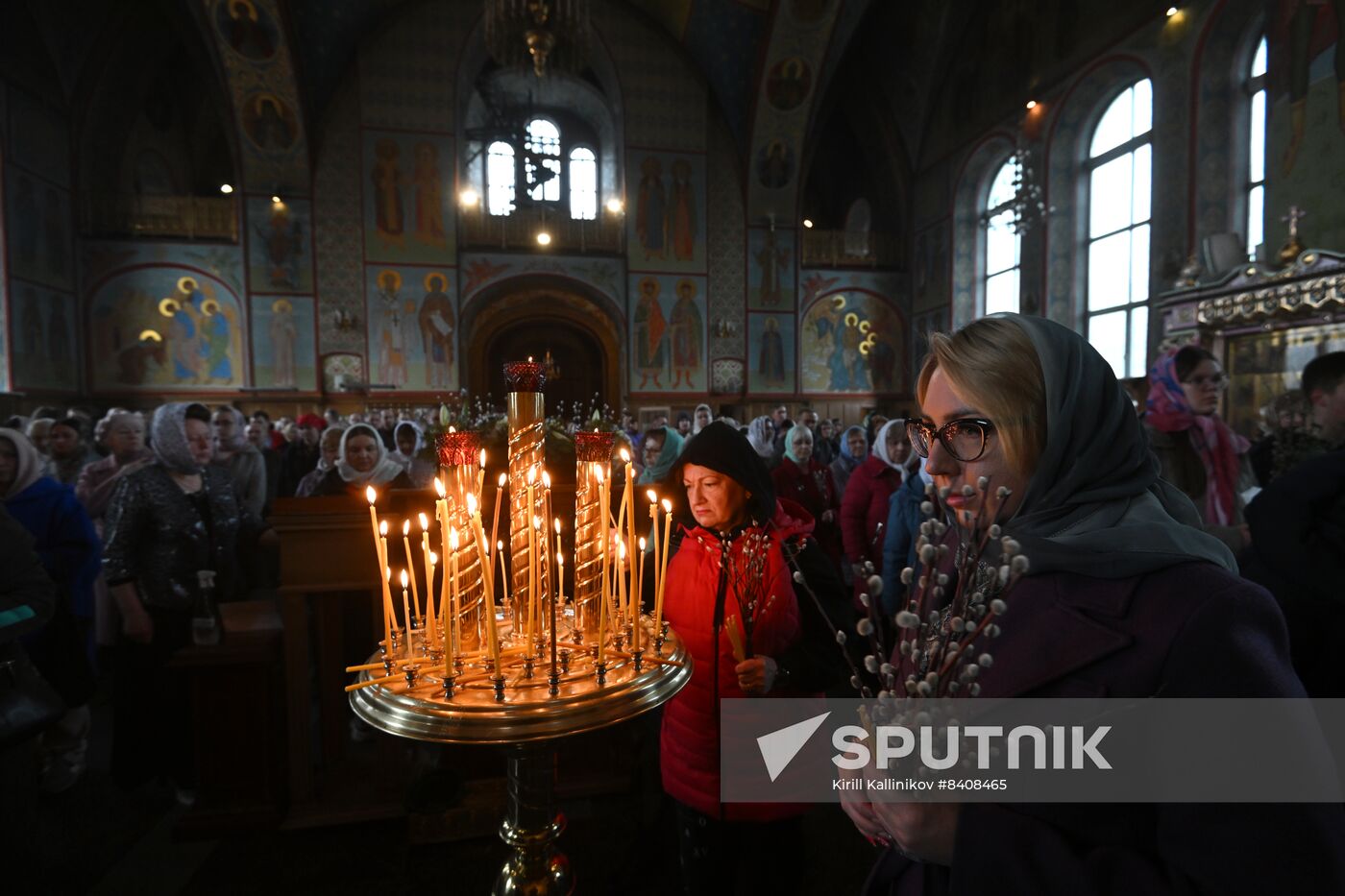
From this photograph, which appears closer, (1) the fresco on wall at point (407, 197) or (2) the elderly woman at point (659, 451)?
(2) the elderly woman at point (659, 451)

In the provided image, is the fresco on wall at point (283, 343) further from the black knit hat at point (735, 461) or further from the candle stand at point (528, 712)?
the candle stand at point (528, 712)

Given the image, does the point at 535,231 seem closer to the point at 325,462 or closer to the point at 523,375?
the point at 325,462

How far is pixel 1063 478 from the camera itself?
84 centimetres

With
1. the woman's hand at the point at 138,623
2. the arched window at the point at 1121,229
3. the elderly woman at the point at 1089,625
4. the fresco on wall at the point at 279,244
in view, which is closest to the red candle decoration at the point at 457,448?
the elderly woman at the point at 1089,625

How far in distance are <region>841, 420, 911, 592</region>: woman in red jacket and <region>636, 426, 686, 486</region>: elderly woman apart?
1363mm

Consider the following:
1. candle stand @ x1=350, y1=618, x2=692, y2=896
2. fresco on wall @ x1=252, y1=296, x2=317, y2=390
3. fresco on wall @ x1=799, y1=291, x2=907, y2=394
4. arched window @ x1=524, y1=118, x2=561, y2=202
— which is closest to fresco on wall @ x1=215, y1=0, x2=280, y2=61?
fresco on wall @ x1=252, y1=296, x2=317, y2=390

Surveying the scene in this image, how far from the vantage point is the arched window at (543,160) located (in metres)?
14.5

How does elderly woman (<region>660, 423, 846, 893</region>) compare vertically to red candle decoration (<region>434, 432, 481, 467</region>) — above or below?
below

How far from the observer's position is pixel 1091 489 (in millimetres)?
822

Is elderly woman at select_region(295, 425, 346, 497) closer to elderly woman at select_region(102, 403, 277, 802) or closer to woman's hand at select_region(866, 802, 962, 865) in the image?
elderly woman at select_region(102, 403, 277, 802)

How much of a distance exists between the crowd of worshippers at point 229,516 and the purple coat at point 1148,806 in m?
0.28

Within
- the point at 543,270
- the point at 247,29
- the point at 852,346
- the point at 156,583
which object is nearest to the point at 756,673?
the point at 156,583

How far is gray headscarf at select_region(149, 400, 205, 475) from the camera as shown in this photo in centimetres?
281

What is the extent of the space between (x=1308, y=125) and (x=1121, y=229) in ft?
9.00
